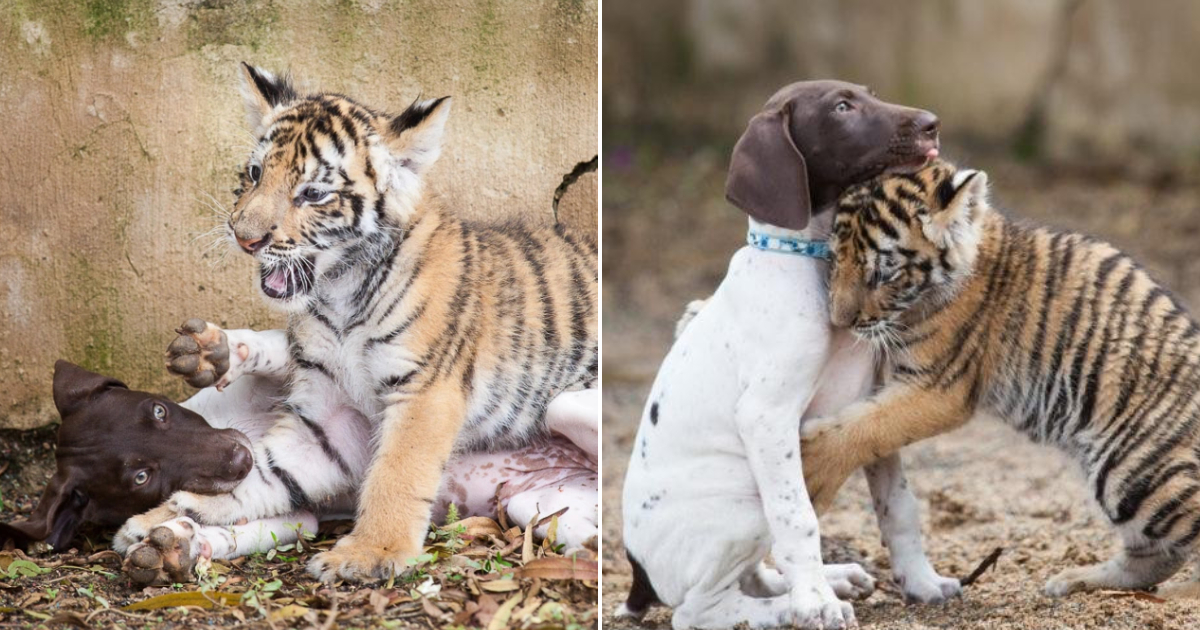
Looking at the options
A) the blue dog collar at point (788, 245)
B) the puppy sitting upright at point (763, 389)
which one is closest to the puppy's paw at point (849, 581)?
the puppy sitting upright at point (763, 389)

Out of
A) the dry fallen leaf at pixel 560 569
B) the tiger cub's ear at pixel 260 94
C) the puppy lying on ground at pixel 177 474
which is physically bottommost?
the dry fallen leaf at pixel 560 569

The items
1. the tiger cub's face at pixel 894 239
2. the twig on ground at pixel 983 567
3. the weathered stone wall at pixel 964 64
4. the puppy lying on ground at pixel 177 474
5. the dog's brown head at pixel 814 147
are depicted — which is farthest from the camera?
the weathered stone wall at pixel 964 64

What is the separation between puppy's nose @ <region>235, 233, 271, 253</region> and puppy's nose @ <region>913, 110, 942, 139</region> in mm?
1905

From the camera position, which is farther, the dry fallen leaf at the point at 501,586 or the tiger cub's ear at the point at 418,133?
the tiger cub's ear at the point at 418,133

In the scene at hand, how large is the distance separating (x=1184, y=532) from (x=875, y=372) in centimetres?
102

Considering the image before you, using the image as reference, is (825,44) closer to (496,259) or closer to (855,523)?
(855,523)

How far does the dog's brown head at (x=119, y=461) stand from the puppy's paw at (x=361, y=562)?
20.9 inches

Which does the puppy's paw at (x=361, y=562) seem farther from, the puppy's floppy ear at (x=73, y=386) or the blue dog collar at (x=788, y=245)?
the blue dog collar at (x=788, y=245)

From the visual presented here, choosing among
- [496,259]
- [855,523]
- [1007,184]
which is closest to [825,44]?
[1007,184]

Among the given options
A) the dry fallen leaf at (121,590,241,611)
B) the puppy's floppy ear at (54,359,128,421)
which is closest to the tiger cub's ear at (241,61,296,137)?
the puppy's floppy ear at (54,359,128,421)

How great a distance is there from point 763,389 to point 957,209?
764 millimetres

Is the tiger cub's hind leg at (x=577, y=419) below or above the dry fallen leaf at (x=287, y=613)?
above

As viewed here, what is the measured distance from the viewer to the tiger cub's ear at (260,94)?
4551 millimetres

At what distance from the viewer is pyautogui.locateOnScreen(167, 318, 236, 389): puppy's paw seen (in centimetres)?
439
